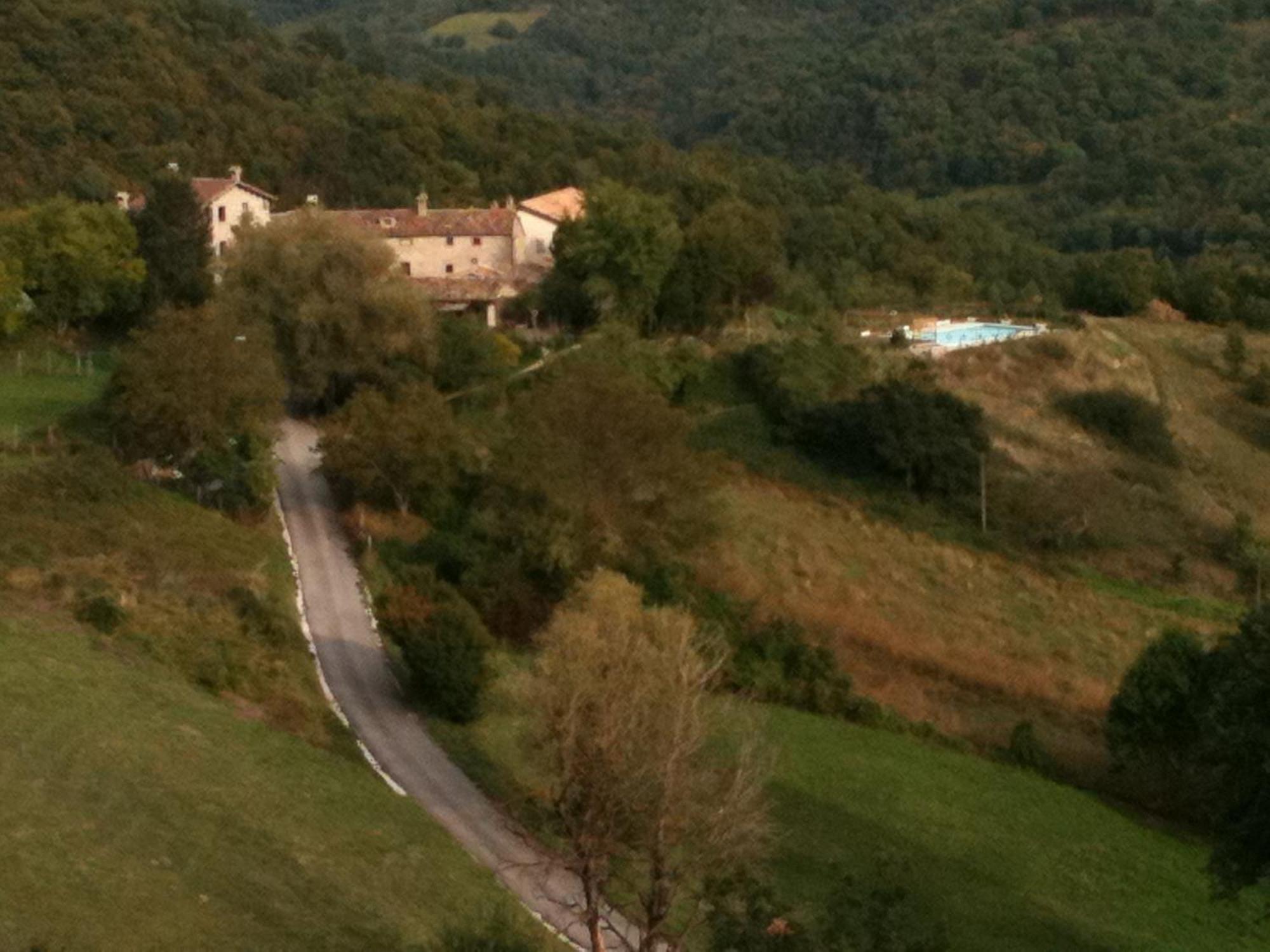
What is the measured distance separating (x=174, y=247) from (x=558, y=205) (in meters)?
14.1

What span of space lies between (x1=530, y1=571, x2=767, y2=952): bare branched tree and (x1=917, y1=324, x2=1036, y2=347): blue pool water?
31.1 meters

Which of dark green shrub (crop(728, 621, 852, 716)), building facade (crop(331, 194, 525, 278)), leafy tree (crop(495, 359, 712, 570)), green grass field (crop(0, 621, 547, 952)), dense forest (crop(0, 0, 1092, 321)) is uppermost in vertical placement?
dense forest (crop(0, 0, 1092, 321))

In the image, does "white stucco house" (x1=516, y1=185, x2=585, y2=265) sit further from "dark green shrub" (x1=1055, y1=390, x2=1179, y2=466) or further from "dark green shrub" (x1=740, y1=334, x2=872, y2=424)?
"dark green shrub" (x1=1055, y1=390, x2=1179, y2=466)

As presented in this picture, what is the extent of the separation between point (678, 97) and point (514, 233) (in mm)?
85786

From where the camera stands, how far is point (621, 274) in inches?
1834

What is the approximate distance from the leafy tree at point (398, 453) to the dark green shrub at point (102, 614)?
29.7ft

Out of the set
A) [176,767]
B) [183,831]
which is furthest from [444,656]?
[183,831]

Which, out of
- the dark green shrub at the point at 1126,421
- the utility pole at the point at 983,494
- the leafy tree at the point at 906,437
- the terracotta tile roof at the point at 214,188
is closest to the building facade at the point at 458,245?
the terracotta tile roof at the point at 214,188

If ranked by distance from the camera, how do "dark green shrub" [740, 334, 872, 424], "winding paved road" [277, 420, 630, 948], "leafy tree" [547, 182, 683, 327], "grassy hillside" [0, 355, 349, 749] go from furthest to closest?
"leafy tree" [547, 182, 683, 327], "dark green shrub" [740, 334, 872, 424], "grassy hillside" [0, 355, 349, 749], "winding paved road" [277, 420, 630, 948]

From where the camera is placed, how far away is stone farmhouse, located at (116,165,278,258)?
164 feet

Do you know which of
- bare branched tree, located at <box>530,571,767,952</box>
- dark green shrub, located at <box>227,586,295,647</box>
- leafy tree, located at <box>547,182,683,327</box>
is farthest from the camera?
leafy tree, located at <box>547,182,683,327</box>

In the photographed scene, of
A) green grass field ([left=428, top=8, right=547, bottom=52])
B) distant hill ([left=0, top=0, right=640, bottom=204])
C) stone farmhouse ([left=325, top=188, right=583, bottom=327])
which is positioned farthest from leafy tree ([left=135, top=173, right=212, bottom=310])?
green grass field ([left=428, top=8, right=547, bottom=52])

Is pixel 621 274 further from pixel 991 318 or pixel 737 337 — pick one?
pixel 991 318

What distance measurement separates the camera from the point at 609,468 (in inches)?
1277
